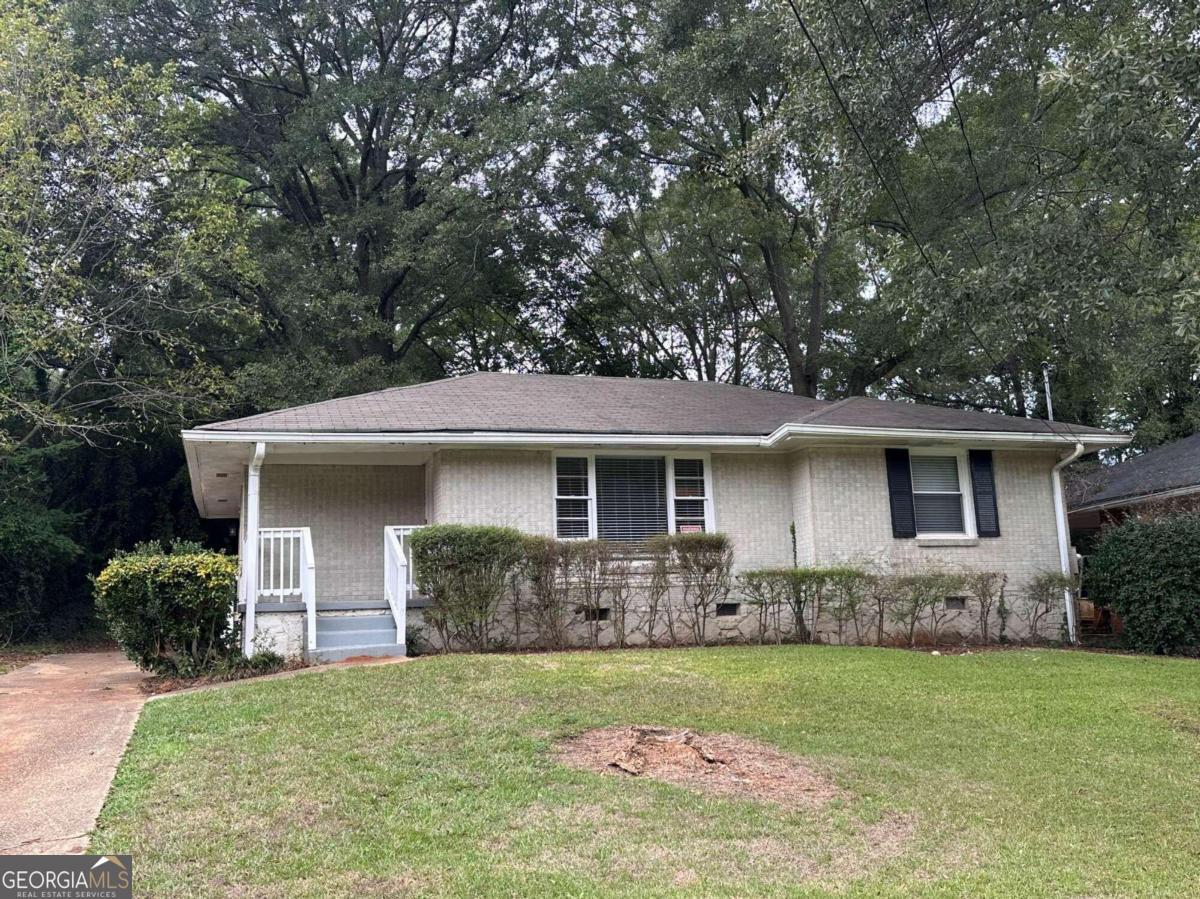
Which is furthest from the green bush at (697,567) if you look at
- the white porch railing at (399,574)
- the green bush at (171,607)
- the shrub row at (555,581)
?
the green bush at (171,607)

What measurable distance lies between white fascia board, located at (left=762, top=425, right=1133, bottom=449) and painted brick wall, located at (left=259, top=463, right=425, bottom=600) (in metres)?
5.60

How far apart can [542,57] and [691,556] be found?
16.8 m

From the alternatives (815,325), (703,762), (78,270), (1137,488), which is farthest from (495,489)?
(815,325)

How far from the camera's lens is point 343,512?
1355 centimetres

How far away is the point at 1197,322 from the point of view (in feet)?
27.9

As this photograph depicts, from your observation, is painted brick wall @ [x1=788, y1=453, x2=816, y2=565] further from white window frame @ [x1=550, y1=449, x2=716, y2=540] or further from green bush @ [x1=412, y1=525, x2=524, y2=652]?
green bush @ [x1=412, y1=525, x2=524, y2=652]

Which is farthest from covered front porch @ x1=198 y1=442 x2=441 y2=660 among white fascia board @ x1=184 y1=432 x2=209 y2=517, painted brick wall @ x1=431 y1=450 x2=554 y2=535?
painted brick wall @ x1=431 y1=450 x2=554 y2=535

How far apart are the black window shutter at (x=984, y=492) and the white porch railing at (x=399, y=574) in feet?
27.3

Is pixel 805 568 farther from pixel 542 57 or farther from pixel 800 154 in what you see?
pixel 542 57

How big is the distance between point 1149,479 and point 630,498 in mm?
11200

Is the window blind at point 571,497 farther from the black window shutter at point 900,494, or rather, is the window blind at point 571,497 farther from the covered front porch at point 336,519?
the black window shutter at point 900,494

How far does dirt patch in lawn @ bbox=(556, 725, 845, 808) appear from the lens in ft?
18.3

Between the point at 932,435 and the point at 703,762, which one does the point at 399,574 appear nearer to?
the point at 703,762

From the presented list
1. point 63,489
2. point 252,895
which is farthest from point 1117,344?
point 63,489
